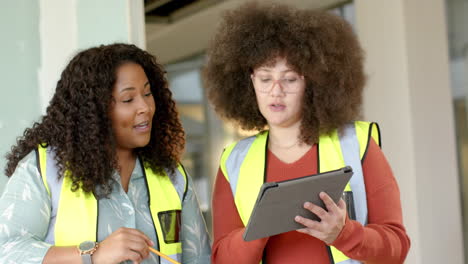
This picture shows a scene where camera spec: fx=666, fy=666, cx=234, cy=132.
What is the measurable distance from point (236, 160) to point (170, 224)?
339 mm

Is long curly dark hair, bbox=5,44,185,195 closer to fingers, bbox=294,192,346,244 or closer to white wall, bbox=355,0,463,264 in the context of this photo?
fingers, bbox=294,192,346,244

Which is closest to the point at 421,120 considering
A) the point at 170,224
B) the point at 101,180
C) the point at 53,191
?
the point at 170,224

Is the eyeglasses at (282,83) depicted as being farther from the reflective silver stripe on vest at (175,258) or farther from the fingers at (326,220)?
the reflective silver stripe on vest at (175,258)

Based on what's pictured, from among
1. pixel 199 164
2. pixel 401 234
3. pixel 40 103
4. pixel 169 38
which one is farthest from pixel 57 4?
pixel 199 164

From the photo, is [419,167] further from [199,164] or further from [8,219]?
[199,164]

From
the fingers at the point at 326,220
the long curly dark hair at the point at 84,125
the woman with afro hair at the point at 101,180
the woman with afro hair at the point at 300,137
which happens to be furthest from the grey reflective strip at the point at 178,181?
the fingers at the point at 326,220

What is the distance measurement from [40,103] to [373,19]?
2.55m

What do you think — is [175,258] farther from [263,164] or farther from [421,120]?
[421,120]

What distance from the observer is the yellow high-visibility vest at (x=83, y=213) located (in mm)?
2135

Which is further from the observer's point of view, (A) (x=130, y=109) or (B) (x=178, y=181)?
(B) (x=178, y=181)

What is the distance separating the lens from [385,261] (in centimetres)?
218

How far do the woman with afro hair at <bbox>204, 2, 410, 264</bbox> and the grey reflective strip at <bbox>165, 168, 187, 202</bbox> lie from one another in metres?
0.13

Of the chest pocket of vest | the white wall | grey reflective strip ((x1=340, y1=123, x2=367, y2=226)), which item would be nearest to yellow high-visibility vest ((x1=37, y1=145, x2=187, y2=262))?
the chest pocket of vest

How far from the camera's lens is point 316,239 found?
2.29 metres
